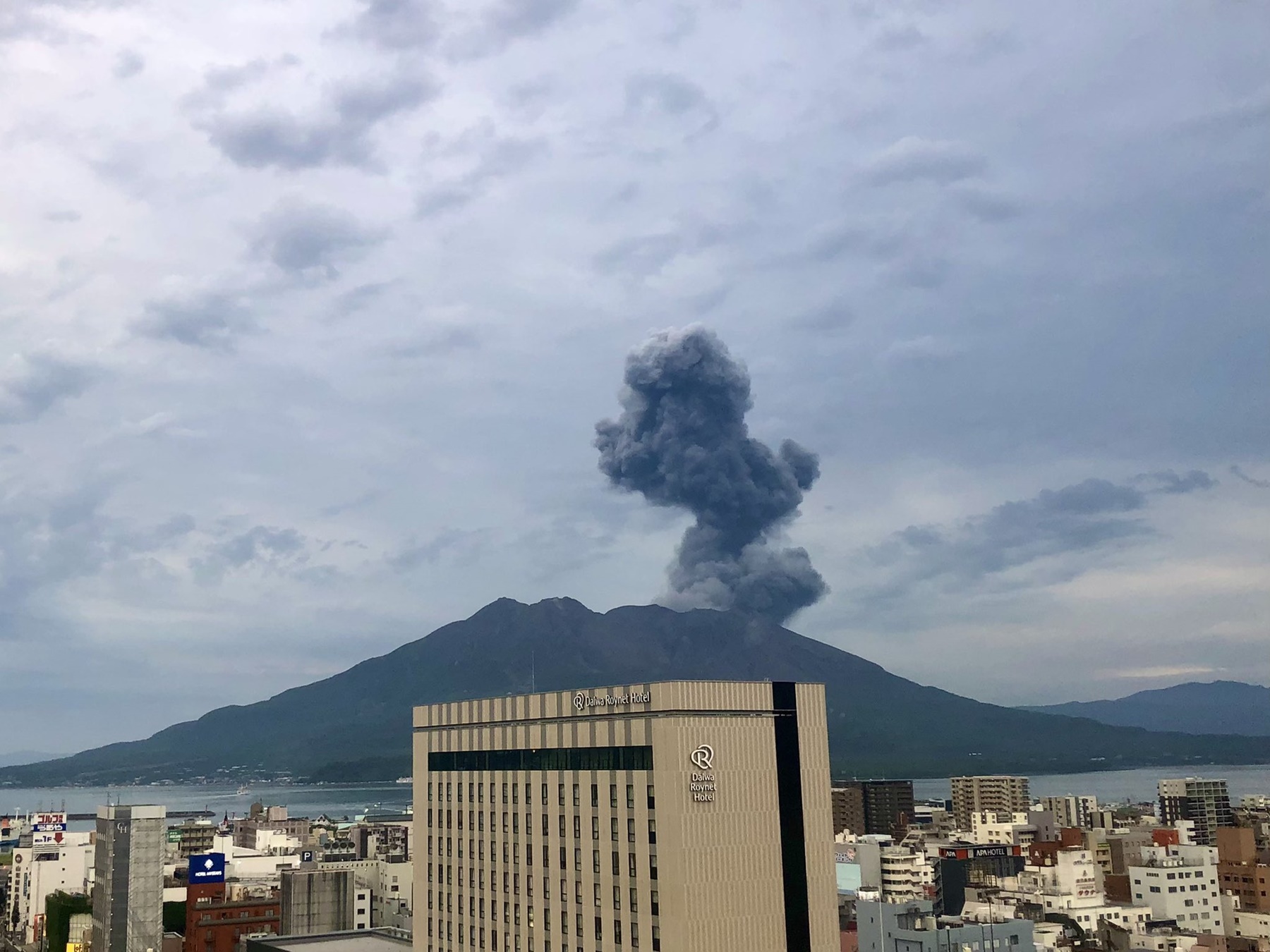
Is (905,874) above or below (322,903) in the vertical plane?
below

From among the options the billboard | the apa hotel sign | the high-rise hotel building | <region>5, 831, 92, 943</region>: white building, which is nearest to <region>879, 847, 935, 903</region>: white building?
the billboard

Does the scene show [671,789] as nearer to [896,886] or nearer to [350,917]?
[350,917]

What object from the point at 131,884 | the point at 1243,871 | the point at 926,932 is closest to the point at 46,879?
the point at 131,884

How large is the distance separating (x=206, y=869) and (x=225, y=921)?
1393cm

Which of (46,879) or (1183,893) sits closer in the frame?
(1183,893)

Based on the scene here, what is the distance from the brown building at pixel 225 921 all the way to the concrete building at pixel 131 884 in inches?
190

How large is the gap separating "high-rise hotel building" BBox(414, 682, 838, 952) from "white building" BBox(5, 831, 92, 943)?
436 feet

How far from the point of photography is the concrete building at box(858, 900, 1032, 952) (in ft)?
351

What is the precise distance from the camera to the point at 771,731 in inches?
2557

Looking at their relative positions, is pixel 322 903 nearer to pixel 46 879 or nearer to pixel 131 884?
pixel 131 884

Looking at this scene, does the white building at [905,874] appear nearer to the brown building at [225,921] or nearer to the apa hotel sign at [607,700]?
the brown building at [225,921]

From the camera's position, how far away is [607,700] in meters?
66.3

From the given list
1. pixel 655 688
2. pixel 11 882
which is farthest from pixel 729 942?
pixel 11 882

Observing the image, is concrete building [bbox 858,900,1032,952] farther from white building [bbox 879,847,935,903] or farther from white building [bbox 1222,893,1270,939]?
white building [bbox 1222,893,1270,939]
